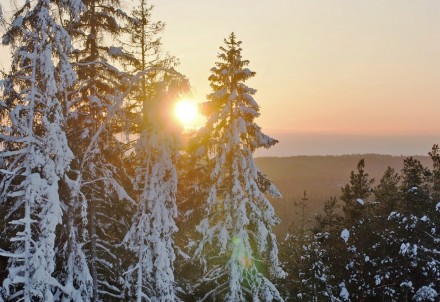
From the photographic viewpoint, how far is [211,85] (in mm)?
18938

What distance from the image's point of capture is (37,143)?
1062 cm

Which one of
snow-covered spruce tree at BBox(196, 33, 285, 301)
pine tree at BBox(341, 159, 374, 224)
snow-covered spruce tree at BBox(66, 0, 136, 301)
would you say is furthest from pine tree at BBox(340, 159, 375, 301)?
snow-covered spruce tree at BBox(66, 0, 136, 301)

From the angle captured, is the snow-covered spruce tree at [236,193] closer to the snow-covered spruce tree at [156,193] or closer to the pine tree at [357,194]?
the snow-covered spruce tree at [156,193]

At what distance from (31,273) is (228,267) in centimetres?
944

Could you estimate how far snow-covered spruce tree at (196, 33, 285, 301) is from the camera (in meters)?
17.8

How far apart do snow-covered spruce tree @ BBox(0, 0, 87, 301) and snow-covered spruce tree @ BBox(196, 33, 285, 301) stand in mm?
8108

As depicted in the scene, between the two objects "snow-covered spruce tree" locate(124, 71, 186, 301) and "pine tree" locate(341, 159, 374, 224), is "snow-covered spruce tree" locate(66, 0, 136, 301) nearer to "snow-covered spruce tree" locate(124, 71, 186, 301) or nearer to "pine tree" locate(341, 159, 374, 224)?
"snow-covered spruce tree" locate(124, 71, 186, 301)

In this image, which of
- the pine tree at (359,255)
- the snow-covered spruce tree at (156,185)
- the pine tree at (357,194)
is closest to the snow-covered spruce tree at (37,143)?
the snow-covered spruce tree at (156,185)

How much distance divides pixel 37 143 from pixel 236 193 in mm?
9217

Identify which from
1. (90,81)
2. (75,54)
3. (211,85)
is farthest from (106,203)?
(211,85)

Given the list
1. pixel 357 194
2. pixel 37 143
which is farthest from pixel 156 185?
pixel 357 194

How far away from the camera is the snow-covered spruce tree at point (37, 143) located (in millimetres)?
10398

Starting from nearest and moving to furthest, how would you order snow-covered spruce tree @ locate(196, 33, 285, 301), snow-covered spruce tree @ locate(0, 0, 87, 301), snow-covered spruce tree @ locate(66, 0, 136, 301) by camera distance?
snow-covered spruce tree @ locate(0, 0, 87, 301), snow-covered spruce tree @ locate(66, 0, 136, 301), snow-covered spruce tree @ locate(196, 33, 285, 301)

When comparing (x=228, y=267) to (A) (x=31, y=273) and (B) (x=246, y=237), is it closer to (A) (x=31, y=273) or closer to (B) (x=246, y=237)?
(B) (x=246, y=237)
